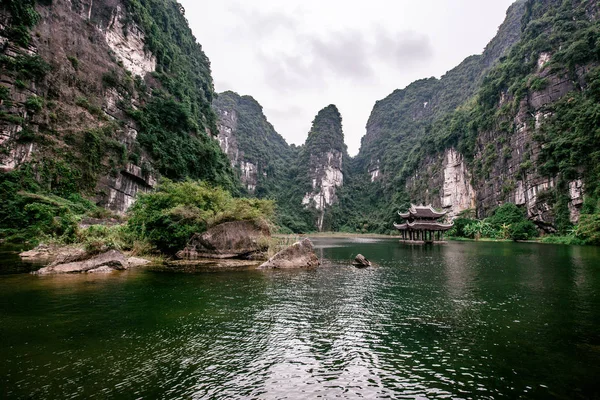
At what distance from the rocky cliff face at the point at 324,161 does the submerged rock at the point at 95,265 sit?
103858 millimetres

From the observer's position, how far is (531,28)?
206 feet

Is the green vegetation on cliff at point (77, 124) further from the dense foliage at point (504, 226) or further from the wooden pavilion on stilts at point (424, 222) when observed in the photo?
the dense foliage at point (504, 226)

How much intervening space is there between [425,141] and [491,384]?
331ft

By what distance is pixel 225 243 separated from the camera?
19062 mm

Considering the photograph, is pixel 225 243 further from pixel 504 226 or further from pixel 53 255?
pixel 504 226

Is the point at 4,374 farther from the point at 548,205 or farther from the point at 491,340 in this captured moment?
the point at 548,205

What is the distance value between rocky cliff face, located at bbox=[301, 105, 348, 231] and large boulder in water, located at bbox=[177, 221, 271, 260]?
98.7 metres

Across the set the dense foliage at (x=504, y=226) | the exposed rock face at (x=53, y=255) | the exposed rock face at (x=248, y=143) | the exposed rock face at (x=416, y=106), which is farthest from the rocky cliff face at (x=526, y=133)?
the exposed rock face at (x=248, y=143)

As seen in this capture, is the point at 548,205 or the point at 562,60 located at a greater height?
the point at 562,60

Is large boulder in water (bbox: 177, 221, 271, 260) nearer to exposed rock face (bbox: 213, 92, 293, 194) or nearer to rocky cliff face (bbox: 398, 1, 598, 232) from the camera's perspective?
rocky cliff face (bbox: 398, 1, 598, 232)

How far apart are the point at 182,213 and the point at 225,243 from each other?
3.19 meters

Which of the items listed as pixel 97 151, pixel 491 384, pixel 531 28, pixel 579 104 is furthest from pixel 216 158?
pixel 531 28

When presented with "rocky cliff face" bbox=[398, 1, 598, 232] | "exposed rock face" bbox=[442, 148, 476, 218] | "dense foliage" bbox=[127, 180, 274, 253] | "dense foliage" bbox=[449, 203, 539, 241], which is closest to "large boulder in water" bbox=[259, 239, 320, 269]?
"dense foliage" bbox=[127, 180, 274, 253]

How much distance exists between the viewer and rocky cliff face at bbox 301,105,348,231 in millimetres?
123125
